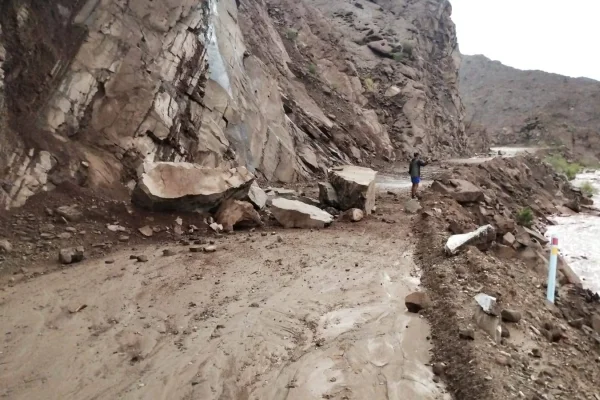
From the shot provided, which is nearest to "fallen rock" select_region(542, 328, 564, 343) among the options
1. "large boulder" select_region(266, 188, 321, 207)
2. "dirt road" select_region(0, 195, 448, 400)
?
"dirt road" select_region(0, 195, 448, 400)

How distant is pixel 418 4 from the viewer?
3412cm

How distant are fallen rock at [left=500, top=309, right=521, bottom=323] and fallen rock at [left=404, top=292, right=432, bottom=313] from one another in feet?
2.37

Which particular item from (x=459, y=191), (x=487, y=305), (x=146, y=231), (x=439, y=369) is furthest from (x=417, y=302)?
(x=459, y=191)

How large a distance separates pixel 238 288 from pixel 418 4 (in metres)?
34.5

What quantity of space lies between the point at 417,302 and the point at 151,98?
259 inches

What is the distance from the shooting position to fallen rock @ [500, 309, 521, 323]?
13.7 ft

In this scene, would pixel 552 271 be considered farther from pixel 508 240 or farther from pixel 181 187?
pixel 181 187

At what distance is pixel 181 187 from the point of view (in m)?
7.46

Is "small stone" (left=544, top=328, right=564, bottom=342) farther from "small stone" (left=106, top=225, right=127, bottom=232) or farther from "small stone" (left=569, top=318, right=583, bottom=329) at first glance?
"small stone" (left=106, top=225, right=127, bottom=232)

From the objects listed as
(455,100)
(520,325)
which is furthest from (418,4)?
(520,325)

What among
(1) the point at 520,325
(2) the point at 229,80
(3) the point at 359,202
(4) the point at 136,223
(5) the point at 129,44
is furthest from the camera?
(2) the point at 229,80

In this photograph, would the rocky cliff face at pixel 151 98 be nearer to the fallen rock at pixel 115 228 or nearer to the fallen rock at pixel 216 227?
the fallen rock at pixel 115 228

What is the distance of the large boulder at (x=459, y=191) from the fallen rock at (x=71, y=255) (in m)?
8.24

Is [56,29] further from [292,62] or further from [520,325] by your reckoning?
[292,62]
